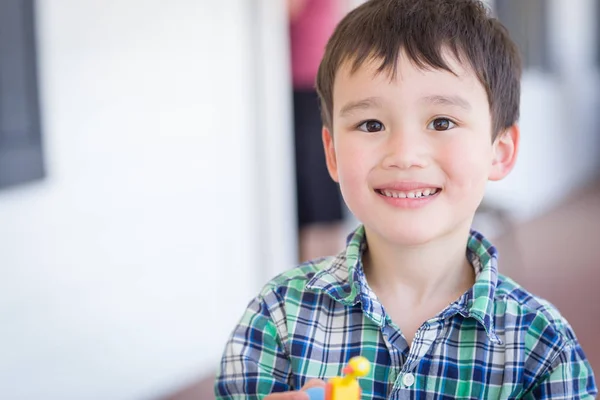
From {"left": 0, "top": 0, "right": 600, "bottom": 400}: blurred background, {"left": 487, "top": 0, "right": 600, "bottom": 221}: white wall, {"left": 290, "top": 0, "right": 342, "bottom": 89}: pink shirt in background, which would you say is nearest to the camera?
{"left": 0, "top": 0, "right": 600, "bottom": 400}: blurred background

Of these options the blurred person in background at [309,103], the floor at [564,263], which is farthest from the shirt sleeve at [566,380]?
the blurred person in background at [309,103]

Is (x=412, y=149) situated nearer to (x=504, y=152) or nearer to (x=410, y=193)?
(x=410, y=193)

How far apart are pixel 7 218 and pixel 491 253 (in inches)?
52.8

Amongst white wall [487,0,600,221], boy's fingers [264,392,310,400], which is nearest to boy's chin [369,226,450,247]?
boy's fingers [264,392,310,400]

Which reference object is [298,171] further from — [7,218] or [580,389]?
[580,389]

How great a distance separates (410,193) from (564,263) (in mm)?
3326

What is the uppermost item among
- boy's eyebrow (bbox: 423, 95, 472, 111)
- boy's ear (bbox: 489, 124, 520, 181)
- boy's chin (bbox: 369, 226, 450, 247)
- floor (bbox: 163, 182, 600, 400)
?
boy's eyebrow (bbox: 423, 95, 472, 111)

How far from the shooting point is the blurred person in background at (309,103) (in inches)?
134

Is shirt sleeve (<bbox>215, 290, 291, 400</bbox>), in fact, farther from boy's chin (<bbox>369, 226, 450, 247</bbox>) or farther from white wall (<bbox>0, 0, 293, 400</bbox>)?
white wall (<bbox>0, 0, 293, 400</bbox>)

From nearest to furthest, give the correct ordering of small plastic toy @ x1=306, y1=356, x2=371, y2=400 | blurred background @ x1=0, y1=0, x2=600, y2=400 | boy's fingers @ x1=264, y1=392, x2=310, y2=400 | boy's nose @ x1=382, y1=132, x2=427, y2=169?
1. small plastic toy @ x1=306, y1=356, x2=371, y2=400
2. boy's fingers @ x1=264, y1=392, x2=310, y2=400
3. boy's nose @ x1=382, y1=132, x2=427, y2=169
4. blurred background @ x1=0, y1=0, x2=600, y2=400

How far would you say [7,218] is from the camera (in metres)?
2.04

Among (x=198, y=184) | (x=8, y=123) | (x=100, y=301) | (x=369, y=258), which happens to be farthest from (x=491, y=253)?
(x=198, y=184)

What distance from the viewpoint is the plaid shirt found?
3.43ft

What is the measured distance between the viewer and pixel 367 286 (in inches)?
43.4
